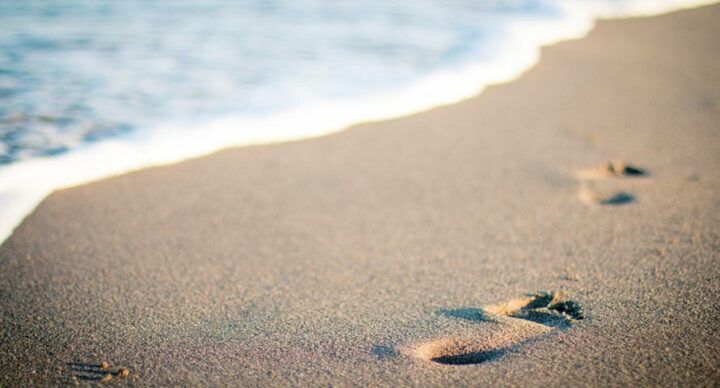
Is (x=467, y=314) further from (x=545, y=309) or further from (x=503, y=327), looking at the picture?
(x=545, y=309)

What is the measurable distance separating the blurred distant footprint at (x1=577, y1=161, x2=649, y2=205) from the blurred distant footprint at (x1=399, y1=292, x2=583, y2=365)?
837 mm

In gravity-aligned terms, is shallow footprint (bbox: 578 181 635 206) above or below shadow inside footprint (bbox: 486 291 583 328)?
above

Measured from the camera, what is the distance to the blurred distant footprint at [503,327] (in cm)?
169

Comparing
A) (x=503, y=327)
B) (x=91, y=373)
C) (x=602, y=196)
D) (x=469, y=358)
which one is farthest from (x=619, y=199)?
(x=91, y=373)

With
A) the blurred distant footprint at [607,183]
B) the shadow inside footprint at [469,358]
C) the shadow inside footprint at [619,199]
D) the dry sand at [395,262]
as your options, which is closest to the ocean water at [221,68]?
the dry sand at [395,262]

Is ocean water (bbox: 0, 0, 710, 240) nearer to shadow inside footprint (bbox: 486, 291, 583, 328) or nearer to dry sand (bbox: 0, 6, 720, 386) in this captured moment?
dry sand (bbox: 0, 6, 720, 386)

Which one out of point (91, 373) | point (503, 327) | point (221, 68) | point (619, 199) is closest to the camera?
point (91, 373)

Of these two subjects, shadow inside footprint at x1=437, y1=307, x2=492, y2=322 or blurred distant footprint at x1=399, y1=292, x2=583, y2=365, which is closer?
blurred distant footprint at x1=399, y1=292, x2=583, y2=365

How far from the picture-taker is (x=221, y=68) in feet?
14.3

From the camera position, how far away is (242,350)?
1.72m

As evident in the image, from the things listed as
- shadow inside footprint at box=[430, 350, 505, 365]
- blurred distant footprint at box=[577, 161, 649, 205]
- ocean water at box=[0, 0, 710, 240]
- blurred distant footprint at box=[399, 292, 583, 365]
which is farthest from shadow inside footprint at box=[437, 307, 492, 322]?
ocean water at box=[0, 0, 710, 240]

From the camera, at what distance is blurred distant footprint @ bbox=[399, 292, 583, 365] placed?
1.69 metres

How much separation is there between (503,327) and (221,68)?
3.35 m

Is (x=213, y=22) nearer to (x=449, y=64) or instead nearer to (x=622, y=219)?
(x=449, y=64)
